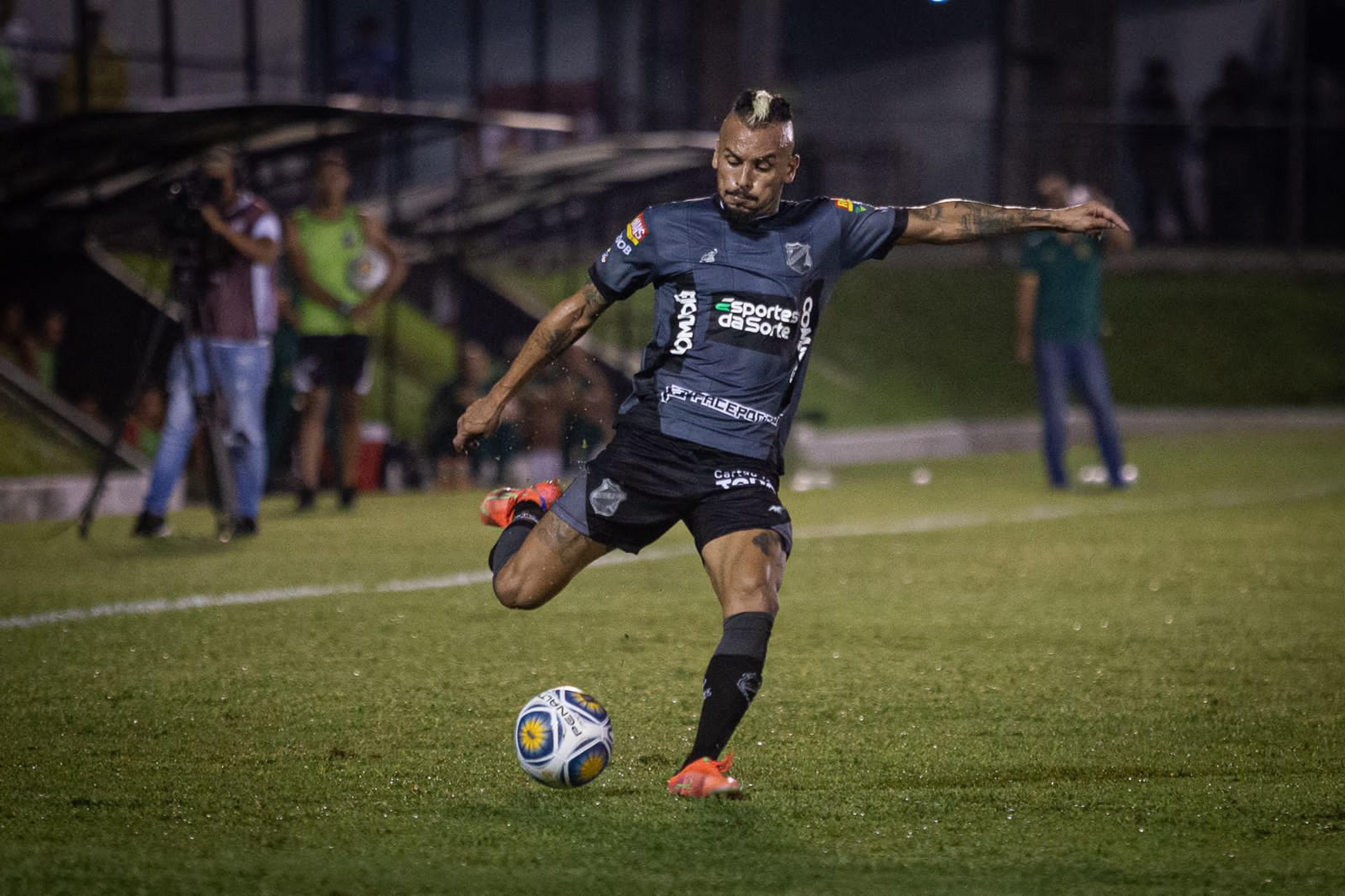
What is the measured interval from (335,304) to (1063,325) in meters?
5.49

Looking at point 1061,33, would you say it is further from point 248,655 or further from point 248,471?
point 248,655

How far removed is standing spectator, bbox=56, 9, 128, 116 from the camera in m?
17.8

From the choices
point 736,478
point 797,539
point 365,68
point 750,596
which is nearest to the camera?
point 750,596

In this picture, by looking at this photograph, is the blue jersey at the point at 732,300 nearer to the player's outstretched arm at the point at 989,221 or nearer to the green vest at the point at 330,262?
the player's outstretched arm at the point at 989,221

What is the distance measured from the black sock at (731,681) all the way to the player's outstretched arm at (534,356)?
0.97 meters

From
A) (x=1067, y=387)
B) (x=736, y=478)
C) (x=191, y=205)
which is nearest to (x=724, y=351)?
(x=736, y=478)

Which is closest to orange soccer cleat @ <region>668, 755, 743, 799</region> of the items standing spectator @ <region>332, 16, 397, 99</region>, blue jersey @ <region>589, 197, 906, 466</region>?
blue jersey @ <region>589, 197, 906, 466</region>

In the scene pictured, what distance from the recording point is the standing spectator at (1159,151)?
82.8ft

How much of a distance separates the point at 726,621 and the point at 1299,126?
71.8 feet

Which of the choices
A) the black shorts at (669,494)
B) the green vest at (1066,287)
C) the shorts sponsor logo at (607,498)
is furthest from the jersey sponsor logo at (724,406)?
the green vest at (1066,287)

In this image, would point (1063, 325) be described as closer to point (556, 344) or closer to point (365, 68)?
point (556, 344)

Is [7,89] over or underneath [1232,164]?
over

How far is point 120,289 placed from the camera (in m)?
15.3

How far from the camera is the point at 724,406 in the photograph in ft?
17.8
